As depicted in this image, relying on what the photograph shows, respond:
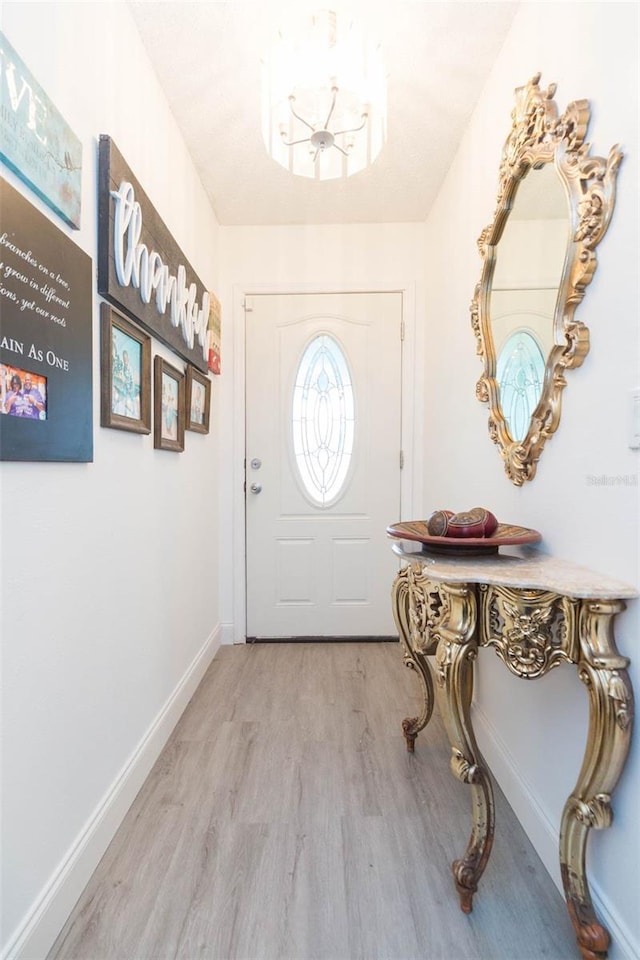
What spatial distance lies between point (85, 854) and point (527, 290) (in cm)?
199

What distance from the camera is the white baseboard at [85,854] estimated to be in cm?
94

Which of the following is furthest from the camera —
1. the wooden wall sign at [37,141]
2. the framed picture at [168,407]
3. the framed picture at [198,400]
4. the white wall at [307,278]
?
the white wall at [307,278]

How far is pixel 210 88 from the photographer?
1716 mm

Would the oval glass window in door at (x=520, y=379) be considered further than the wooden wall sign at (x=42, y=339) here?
Yes

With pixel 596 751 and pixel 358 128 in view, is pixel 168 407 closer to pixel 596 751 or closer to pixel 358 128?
pixel 358 128

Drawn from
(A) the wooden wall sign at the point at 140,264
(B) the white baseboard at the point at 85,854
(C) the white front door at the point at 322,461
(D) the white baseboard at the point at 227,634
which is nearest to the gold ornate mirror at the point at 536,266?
(C) the white front door at the point at 322,461

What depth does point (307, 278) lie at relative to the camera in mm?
2678

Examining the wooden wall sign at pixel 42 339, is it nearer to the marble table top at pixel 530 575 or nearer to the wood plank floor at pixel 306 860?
the marble table top at pixel 530 575

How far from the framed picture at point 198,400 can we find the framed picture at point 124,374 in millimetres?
502

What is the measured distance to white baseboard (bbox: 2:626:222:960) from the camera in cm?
94

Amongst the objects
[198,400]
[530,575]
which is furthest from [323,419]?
[530,575]

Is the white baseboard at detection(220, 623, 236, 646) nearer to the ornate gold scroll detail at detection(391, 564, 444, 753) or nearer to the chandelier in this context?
the ornate gold scroll detail at detection(391, 564, 444, 753)

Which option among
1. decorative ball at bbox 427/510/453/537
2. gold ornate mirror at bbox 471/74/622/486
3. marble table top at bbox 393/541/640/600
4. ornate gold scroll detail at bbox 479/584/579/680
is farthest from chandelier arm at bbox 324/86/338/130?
ornate gold scroll detail at bbox 479/584/579/680

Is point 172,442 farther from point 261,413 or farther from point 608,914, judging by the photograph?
point 608,914
